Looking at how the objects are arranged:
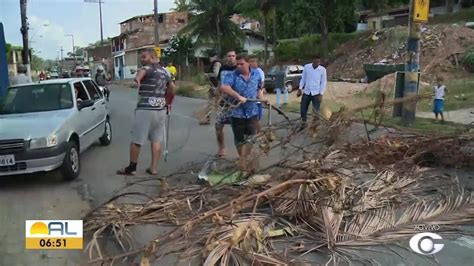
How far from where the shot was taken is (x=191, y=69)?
43.9 metres

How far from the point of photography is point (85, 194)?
21.9 ft

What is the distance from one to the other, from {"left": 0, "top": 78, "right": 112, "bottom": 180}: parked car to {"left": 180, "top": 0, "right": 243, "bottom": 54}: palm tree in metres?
32.7

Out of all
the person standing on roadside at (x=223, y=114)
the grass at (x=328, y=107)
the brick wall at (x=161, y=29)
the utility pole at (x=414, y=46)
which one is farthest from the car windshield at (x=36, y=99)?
the brick wall at (x=161, y=29)

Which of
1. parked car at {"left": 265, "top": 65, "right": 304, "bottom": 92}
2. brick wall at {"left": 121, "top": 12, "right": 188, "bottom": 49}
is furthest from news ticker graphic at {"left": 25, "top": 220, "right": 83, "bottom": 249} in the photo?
brick wall at {"left": 121, "top": 12, "right": 188, "bottom": 49}

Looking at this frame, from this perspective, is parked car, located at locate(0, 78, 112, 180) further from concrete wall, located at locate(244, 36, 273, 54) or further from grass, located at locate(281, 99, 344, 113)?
concrete wall, located at locate(244, 36, 273, 54)

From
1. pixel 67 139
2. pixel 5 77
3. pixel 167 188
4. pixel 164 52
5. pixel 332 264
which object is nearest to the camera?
pixel 332 264

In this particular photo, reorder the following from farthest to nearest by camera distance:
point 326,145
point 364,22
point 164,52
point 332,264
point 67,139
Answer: point 364,22, point 164,52, point 67,139, point 326,145, point 332,264

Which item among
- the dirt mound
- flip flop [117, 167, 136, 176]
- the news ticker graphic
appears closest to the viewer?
the news ticker graphic

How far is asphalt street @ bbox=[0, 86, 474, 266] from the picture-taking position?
4418 mm

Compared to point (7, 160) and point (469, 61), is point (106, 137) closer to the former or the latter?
point (7, 160)

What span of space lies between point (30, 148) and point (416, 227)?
489cm

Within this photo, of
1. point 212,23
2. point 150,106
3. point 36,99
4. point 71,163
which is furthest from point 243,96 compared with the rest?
point 212,23

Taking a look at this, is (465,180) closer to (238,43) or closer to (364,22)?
(238,43)

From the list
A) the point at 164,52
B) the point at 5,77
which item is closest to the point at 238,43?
the point at 164,52
